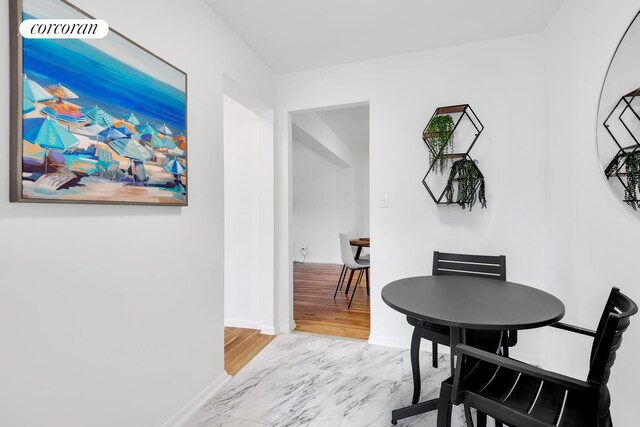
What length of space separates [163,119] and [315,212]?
564 centimetres

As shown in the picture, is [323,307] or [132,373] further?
→ [323,307]

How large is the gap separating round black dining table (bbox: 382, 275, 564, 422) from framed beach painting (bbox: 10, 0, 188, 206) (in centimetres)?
131

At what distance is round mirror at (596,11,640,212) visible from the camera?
1.27 meters

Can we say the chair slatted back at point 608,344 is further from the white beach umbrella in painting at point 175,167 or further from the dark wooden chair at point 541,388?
the white beach umbrella in painting at point 175,167

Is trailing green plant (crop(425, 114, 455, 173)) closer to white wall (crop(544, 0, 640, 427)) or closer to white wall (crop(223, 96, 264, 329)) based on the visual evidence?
white wall (crop(544, 0, 640, 427))

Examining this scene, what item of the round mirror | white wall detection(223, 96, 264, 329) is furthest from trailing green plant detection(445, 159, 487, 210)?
white wall detection(223, 96, 264, 329)

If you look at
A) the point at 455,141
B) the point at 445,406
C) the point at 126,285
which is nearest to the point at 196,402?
the point at 126,285

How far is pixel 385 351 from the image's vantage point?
2492 millimetres

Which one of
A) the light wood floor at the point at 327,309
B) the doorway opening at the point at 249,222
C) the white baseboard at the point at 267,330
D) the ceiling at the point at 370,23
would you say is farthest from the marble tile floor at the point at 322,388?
the ceiling at the point at 370,23

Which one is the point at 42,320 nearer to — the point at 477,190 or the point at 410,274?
the point at 410,274

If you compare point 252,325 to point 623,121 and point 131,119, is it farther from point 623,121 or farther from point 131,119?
point 623,121

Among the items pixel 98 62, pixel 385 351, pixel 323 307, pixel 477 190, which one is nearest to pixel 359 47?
pixel 477 190

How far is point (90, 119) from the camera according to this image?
1.20 meters

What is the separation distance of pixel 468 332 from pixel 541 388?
38 cm
